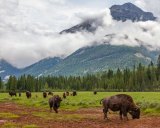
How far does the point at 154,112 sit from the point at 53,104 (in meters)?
15.3

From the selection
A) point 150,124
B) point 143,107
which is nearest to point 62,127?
point 150,124

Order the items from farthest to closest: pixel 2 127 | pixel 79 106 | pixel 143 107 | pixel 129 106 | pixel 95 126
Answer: pixel 79 106 < pixel 143 107 < pixel 129 106 < pixel 95 126 < pixel 2 127

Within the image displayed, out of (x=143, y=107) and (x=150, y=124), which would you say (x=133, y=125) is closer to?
(x=150, y=124)

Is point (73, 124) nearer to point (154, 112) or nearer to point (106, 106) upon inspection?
point (106, 106)

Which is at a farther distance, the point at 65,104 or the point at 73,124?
the point at 65,104

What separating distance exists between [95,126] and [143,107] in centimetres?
1971

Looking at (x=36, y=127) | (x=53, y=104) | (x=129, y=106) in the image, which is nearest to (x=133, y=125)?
(x=129, y=106)

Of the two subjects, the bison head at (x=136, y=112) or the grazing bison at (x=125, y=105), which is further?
the grazing bison at (x=125, y=105)

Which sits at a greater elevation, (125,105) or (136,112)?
(125,105)

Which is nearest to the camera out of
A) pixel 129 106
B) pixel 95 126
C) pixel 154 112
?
pixel 95 126

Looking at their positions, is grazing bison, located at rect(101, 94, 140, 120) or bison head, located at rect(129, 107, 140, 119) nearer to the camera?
bison head, located at rect(129, 107, 140, 119)

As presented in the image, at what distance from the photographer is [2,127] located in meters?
33.0

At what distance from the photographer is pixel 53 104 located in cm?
5603

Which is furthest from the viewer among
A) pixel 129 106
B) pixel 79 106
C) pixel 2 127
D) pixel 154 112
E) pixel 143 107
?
pixel 79 106
